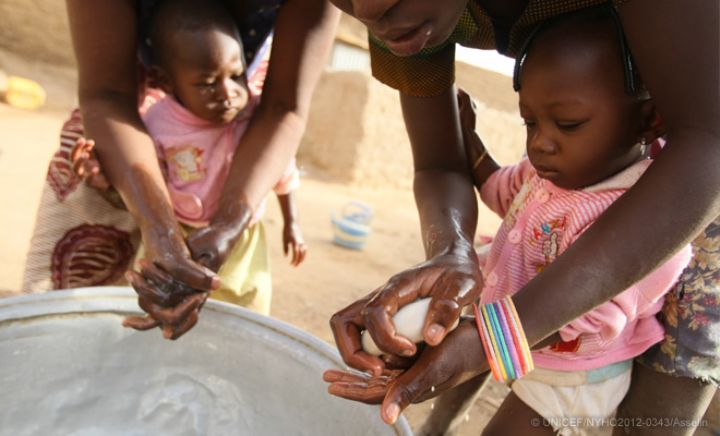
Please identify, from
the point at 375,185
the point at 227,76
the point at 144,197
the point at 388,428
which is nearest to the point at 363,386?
the point at 388,428

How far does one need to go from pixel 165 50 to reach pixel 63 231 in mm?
555

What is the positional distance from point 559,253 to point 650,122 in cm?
29

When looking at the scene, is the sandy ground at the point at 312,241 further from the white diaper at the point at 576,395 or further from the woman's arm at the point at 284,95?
the woman's arm at the point at 284,95

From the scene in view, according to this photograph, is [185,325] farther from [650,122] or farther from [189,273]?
[650,122]

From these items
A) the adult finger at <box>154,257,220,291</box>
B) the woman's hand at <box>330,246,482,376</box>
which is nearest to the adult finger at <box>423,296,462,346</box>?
→ the woman's hand at <box>330,246,482,376</box>

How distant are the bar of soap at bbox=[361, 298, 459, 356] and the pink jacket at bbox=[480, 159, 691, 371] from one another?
1.18 ft

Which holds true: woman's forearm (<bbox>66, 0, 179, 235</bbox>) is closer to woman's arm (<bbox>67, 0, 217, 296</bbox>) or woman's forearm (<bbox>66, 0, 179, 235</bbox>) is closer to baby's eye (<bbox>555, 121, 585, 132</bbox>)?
woman's arm (<bbox>67, 0, 217, 296</bbox>)

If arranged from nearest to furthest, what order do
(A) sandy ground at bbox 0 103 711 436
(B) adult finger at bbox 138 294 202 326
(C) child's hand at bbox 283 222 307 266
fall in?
(B) adult finger at bbox 138 294 202 326, (C) child's hand at bbox 283 222 307 266, (A) sandy ground at bbox 0 103 711 436

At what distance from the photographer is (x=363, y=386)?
0.90m

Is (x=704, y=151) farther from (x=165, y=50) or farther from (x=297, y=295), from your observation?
(x=297, y=295)

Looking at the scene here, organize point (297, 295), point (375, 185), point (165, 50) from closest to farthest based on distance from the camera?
point (165, 50)
point (297, 295)
point (375, 185)

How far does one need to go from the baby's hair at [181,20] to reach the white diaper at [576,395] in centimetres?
115

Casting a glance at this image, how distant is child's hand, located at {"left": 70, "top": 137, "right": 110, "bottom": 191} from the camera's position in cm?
134

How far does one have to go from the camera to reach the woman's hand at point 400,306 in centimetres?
84
